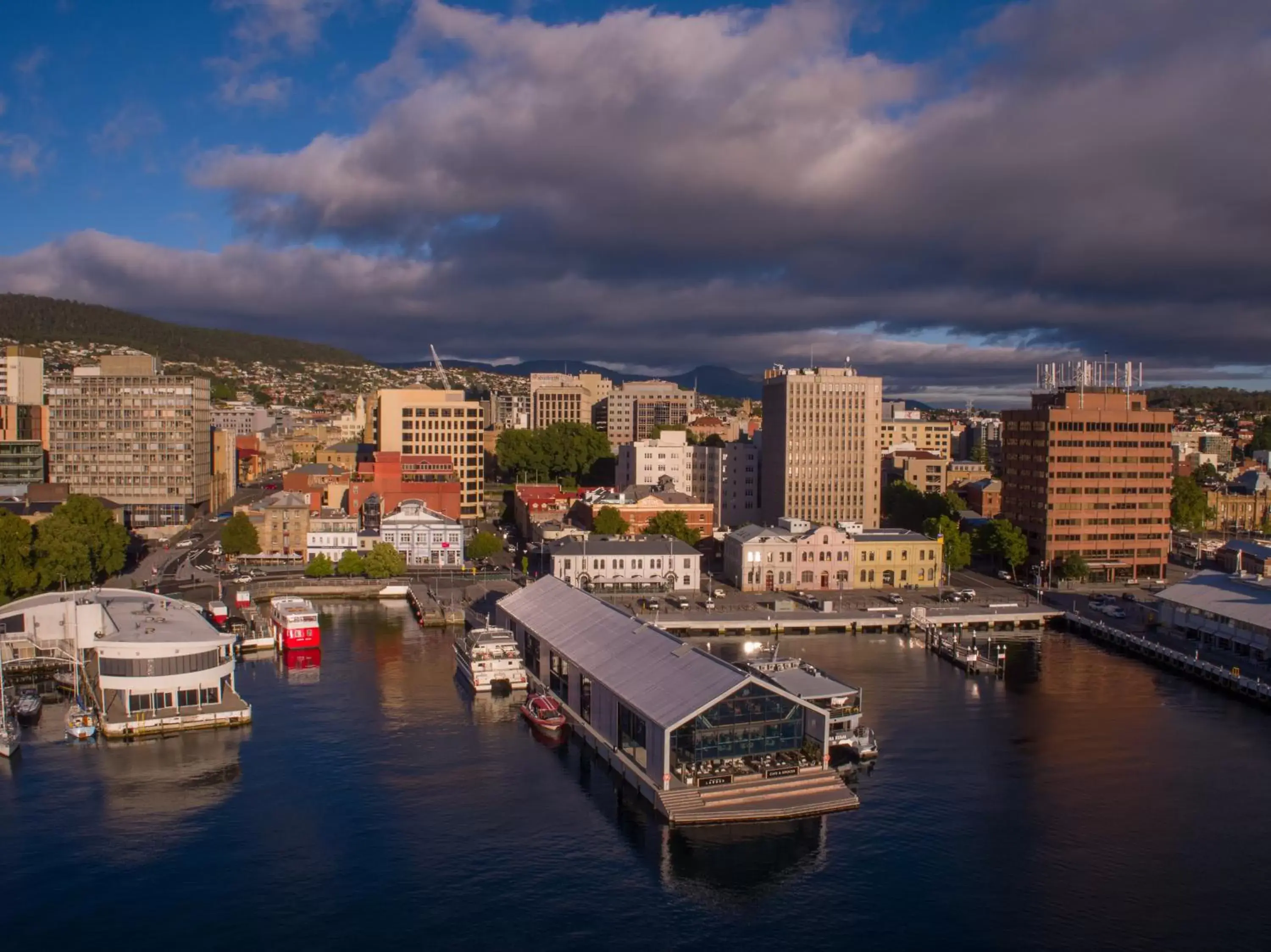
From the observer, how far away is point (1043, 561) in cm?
5972

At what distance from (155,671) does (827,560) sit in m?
35.0

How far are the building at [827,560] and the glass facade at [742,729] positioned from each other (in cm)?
2889

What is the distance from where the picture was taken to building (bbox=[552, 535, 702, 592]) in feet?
184

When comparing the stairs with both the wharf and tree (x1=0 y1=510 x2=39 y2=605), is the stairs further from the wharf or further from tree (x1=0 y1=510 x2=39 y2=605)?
tree (x1=0 y1=510 x2=39 y2=605)

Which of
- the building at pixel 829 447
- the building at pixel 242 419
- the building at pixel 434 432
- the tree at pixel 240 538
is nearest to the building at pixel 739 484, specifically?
the building at pixel 829 447

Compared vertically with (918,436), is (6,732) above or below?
below

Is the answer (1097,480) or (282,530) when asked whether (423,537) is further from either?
(1097,480)

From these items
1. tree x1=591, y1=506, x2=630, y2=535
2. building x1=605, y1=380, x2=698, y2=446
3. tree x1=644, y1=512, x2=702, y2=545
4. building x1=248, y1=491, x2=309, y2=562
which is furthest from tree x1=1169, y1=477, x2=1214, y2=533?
building x1=605, y1=380, x2=698, y2=446

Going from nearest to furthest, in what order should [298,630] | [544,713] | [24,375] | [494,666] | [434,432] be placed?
[544,713] < [494,666] < [298,630] < [434,432] < [24,375]

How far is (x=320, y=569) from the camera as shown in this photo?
2254 inches

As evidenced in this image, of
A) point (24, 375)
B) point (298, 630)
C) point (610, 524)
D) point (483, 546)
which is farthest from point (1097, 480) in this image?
point (24, 375)

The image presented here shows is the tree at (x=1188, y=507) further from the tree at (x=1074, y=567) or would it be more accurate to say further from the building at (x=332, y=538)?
the building at (x=332, y=538)

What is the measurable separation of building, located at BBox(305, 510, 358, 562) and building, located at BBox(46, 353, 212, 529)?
1945 centimetres

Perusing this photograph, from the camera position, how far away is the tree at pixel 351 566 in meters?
58.1
